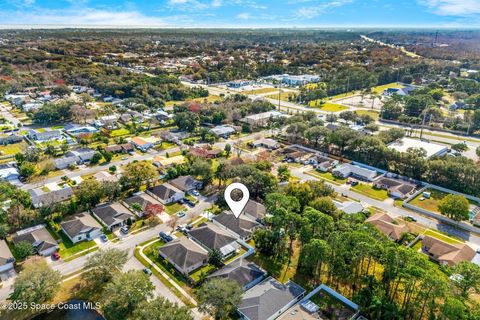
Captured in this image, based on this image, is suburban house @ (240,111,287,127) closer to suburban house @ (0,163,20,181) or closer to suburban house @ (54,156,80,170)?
suburban house @ (54,156,80,170)

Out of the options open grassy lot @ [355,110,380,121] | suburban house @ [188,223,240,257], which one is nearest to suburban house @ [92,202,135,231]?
suburban house @ [188,223,240,257]

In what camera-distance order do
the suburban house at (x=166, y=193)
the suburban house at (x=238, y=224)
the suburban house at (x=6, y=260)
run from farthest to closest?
1. the suburban house at (x=166, y=193)
2. the suburban house at (x=238, y=224)
3. the suburban house at (x=6, y=260)

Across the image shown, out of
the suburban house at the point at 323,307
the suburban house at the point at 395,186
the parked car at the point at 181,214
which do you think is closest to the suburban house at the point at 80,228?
the parked car at the point at 181,214

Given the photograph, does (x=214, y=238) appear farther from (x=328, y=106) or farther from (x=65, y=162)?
(x=328, y=106)

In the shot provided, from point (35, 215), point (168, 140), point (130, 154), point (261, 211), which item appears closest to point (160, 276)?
point (261, 211)

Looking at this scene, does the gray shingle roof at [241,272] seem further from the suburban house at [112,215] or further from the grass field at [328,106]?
the grass field at [328,106]

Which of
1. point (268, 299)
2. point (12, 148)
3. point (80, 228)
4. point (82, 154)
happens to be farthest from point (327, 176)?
point (12, 148)

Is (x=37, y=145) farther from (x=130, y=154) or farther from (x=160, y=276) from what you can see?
(x=160, y=276)
